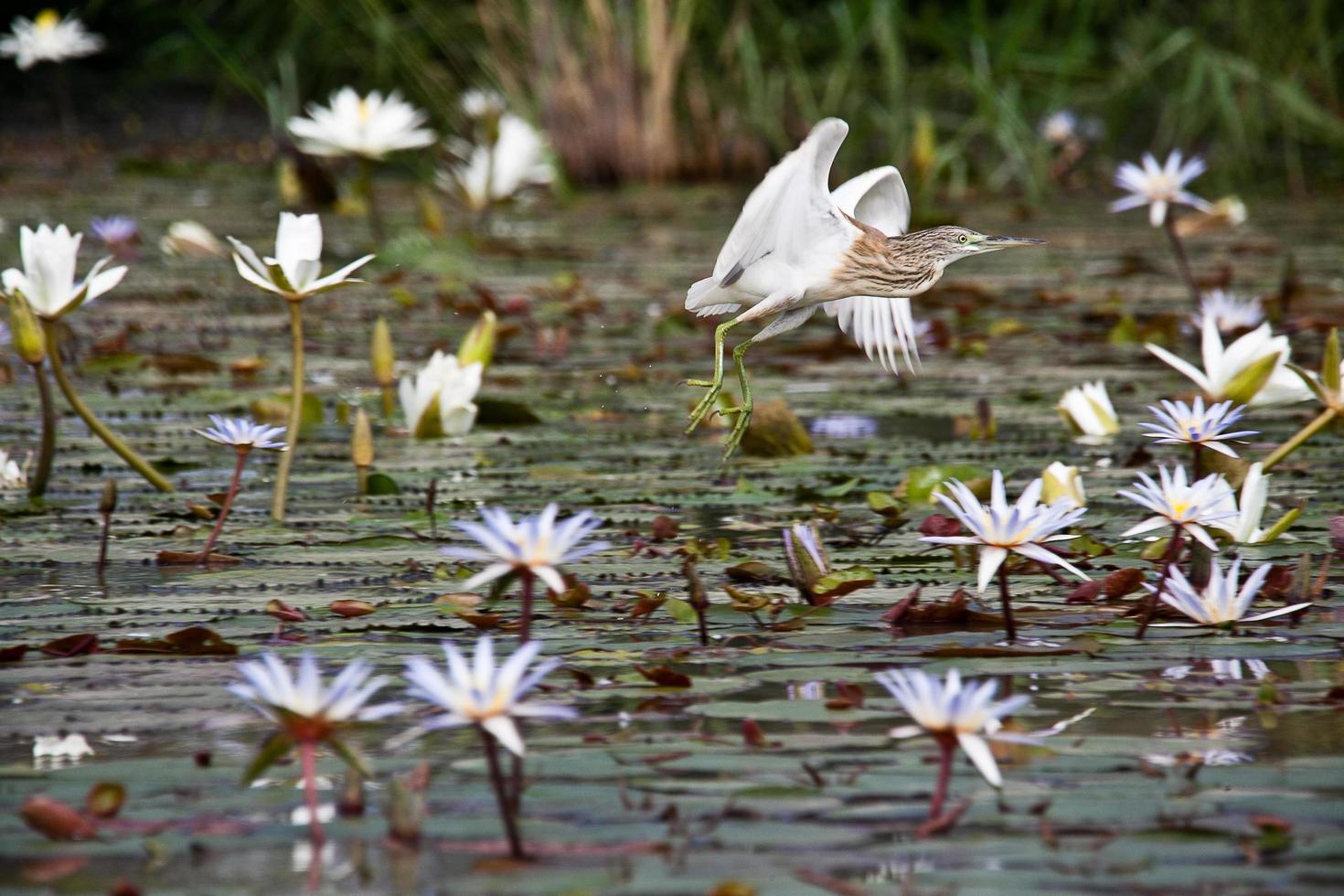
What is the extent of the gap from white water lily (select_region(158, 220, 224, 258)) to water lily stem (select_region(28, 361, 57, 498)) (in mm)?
2744

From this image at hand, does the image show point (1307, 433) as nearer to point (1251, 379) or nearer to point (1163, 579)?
point (1251, 379)

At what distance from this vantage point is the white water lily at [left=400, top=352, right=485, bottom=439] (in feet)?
10.0

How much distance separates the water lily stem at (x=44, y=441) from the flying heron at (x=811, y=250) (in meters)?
0.86

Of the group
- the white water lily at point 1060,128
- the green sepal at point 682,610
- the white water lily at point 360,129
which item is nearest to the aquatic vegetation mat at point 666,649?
the green sepal at point 682,610

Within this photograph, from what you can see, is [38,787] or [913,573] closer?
[38,787]

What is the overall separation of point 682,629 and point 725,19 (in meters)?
6.22

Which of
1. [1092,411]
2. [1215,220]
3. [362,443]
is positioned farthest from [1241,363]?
[1215,220]

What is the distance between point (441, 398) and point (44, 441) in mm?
781

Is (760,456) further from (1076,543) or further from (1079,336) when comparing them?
(1079,336)

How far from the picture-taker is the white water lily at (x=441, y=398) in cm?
306

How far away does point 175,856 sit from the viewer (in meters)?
1.25

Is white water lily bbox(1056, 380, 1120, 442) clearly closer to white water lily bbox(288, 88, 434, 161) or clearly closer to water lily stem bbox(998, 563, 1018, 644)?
water lily stem bbox(998, 563, 1018, 644)

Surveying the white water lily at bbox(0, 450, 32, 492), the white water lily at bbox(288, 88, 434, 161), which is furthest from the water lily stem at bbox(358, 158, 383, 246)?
the white water lily at bbox(0, 450, 32, 492)

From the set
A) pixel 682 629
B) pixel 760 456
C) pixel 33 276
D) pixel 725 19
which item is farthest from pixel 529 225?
pixel 682 629
